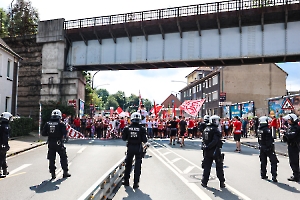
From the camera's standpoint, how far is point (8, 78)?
89.1 feet

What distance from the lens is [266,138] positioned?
→ 29.6 ft

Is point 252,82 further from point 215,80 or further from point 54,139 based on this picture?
point 54,139

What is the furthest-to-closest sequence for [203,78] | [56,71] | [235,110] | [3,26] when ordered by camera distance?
[203,78] → [3,26] → [235,110] → [56,71]

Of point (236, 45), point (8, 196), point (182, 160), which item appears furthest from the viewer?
point (236, 45)

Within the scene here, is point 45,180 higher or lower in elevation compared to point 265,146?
lower

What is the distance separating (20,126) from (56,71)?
8267 mm

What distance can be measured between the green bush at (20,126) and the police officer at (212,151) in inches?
689

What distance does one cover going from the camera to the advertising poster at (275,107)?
82.9 ft

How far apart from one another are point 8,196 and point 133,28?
22346mm

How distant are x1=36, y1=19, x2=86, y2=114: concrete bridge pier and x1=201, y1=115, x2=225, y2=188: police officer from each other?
2351 cm

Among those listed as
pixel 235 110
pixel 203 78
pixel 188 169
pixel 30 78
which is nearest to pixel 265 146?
pixel 188 169

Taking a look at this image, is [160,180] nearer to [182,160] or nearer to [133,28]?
[182,160]

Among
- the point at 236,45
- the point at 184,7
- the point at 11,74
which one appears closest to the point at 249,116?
the point at 236,45

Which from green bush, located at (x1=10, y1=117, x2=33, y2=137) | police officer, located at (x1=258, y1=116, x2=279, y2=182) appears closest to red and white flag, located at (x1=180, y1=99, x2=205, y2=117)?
green bush, located at (x1=10, y1=117, x2=33, y2=137)
